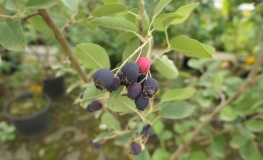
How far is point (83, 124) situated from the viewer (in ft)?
5.23

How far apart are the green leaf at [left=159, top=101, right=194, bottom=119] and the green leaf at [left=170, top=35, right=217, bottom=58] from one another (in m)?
0.14

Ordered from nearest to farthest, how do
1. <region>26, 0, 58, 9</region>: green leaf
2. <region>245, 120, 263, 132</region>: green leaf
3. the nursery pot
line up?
<region>26, 0, 58, 9</region>: green leaf → <region>245, 120, 263, 132</region>: green leaf → the nursery pot

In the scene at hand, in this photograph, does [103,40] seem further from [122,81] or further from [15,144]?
[122,81]

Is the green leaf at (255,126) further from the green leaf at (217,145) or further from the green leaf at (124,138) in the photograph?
the green leaf at (124,138)

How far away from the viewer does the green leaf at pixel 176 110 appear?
0.44 metres

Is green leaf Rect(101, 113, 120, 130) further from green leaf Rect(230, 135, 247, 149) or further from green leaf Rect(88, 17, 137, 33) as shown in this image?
green leaf Rect(230, 135, 247, 149)

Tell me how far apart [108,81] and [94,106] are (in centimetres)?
19

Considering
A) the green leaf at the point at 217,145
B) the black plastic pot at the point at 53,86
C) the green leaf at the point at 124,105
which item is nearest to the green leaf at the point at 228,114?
the green leaf at the point at 217,145

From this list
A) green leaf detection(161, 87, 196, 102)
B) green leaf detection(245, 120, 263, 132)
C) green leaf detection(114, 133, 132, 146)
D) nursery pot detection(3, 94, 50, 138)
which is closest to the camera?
green leaf detection(161, 87, 196, 102)

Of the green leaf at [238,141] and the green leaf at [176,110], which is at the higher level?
the green leaf at [176,110]

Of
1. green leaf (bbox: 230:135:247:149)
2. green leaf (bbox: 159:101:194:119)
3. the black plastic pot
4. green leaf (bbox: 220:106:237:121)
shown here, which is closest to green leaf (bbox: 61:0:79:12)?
green leaf (bbox: 159:101:194:119)

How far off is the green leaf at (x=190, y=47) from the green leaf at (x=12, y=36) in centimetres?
28

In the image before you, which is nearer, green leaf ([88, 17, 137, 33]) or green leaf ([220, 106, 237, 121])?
green leaf ([88, 17, 137, 33])

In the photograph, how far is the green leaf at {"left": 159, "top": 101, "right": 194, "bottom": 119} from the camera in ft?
1.44
